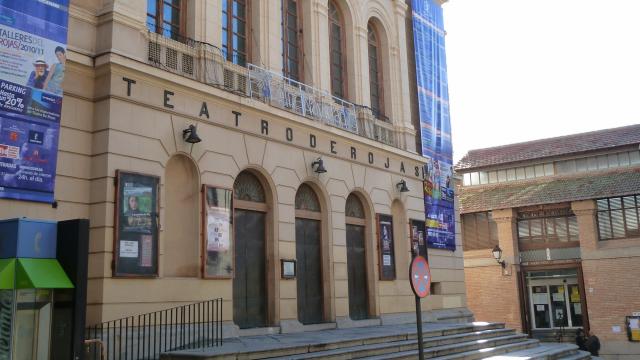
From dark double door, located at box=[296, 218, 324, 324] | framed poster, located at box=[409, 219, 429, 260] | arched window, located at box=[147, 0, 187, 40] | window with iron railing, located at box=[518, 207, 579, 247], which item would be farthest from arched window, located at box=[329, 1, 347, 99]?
window with iron railing, located at box=[518, 207, 579, 247]

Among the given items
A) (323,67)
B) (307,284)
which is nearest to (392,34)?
(323,67)

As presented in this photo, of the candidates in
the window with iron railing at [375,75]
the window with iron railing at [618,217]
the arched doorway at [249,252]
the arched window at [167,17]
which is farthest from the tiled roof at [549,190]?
the arched window at [167,17]

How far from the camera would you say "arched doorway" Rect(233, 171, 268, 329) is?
51.5 feet

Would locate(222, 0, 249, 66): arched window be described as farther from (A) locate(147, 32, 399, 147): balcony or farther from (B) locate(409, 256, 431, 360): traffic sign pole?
(B) locate(409, 256, 431, 360): traffic sign pole

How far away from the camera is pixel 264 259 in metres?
16.5

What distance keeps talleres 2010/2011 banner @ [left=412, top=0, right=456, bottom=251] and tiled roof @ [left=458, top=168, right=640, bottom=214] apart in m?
10.3

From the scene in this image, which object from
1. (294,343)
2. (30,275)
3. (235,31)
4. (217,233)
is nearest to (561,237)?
(235,31)

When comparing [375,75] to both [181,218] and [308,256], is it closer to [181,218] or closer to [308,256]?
[308,256]

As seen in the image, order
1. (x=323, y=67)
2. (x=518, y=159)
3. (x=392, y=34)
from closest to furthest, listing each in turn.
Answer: (x=323, y=67) → (x=392, y=34) → (x=518, y=159)

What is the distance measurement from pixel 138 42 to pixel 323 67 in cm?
718

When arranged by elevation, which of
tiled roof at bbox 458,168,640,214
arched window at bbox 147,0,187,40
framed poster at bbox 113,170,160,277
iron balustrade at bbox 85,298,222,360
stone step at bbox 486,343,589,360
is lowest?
stone step at bbox 486,343,589,360

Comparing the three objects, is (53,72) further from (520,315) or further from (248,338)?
(520,315)

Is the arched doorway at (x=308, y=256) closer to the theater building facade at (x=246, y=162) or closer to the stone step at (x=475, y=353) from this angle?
the theater building facade at (x=246, y=162)

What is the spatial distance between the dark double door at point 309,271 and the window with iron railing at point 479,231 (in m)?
19.4
